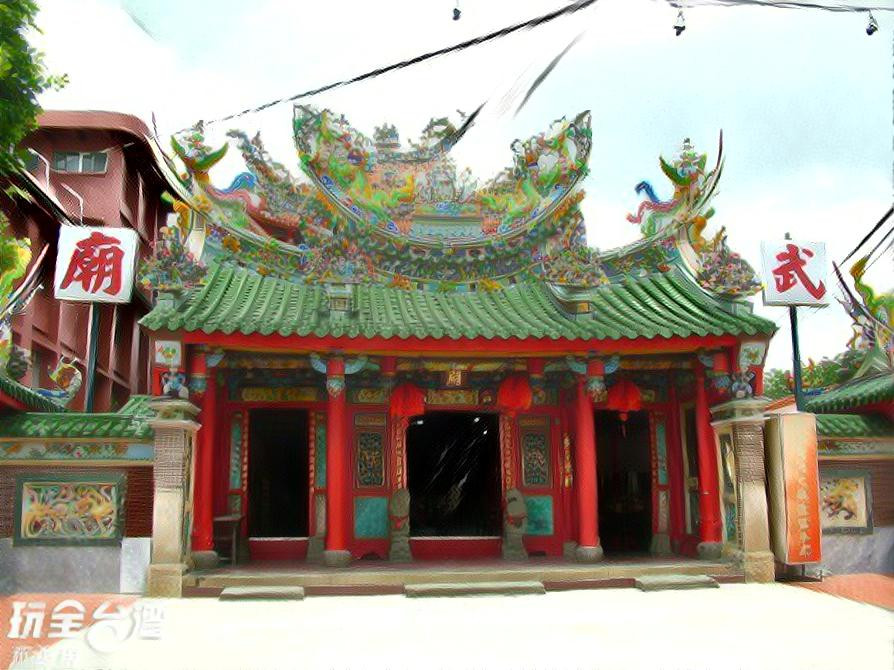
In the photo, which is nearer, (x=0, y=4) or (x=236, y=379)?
(x=0, y=4)

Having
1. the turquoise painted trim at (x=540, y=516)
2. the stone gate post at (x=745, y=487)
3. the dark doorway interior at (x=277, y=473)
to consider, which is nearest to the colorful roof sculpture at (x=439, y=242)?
the stone gate post at (x=745, y=487)

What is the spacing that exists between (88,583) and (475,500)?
582 centimetres

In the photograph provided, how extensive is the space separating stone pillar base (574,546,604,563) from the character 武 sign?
757 centimetres

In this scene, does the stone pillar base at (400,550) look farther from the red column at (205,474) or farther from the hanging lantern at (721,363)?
the hanging lantern at (721,363)

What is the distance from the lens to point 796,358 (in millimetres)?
11719

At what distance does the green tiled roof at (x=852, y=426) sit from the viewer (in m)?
10.7

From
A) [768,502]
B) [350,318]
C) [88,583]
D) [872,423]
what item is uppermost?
[350,318]

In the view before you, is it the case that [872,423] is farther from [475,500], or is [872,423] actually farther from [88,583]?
[88,583]

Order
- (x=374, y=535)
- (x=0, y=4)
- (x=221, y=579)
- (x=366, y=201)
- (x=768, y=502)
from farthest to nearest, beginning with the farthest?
(x=366, y=201) → (x=374, y=535) → (x=768, y=502) → (x=221, y=579) → (x=0, y=4)

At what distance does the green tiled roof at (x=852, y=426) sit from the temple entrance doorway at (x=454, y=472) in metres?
4.62

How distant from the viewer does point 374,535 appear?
11.7m

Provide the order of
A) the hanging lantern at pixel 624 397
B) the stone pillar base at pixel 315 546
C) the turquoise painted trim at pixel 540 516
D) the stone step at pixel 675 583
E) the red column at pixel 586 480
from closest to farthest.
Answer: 1. the stone step at pixel 675 583
2. the red column at pixel 586 480
3. the stone pillar base at pixel 315 546
4. the hanging lantern at pixel 624 397
5. the turquoise painted trim at pixel 540 516

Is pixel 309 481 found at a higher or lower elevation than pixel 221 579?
higher

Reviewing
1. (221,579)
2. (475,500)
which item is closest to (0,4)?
(221,579)
